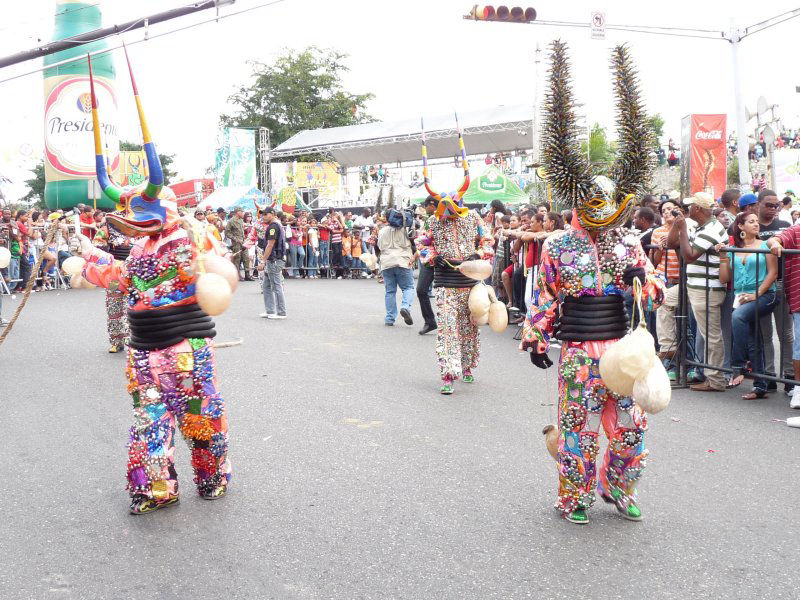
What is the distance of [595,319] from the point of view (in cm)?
444

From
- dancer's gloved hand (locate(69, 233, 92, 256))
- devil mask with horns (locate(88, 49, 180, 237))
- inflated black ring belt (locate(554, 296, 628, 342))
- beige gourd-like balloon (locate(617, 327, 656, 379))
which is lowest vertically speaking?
beige gourd-like balloon (locate(617, 327, 656, 379))

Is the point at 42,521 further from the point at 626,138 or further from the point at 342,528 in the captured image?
the point at 626,138

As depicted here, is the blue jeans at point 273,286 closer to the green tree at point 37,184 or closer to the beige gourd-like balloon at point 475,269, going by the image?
the beige gourd-like balloon at point 475,269

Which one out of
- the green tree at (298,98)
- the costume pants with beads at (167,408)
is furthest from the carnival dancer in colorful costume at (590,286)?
the green tree at (298,98)

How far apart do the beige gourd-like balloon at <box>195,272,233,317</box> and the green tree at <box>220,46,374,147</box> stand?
5243cm

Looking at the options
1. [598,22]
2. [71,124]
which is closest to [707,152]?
[598,22]

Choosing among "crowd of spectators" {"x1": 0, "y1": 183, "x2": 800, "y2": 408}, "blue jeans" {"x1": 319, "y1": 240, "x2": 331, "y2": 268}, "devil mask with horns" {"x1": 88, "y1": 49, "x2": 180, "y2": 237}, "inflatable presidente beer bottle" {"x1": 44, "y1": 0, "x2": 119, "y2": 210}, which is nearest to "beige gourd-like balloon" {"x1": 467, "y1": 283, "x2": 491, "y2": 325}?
"crowd of spectators" {"x1": 0, "y1": 183, "x2": 800, "y2": 408}

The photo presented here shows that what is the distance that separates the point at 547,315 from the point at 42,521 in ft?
10.2

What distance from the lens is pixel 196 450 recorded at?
4.85 meters

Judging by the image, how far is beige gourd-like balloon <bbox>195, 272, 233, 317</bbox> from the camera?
4.31m

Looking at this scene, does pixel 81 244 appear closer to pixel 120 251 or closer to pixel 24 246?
pixel 120 251

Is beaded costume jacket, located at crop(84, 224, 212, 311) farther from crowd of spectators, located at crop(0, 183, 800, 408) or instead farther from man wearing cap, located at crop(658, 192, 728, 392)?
man wearing cap, located at crop(658, 192, 728, 392)

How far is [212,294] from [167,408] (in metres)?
0.83

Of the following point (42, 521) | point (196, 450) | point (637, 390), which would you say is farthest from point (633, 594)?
point (42, 521)
